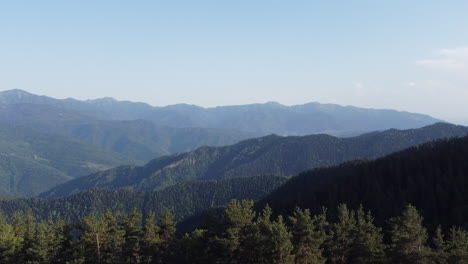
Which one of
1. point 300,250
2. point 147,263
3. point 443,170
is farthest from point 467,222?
point 147,263

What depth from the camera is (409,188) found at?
140500 mm

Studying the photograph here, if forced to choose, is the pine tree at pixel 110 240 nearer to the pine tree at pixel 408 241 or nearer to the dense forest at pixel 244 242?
the dense forest at pixel 244 242

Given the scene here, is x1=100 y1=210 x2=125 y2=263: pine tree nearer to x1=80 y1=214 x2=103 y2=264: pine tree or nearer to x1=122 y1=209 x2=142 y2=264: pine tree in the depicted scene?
x1=80 y1=214 x2=103 y2=264: pine tree

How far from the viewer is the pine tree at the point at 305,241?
48156 mm

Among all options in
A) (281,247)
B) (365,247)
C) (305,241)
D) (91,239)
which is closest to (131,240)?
(91,239)

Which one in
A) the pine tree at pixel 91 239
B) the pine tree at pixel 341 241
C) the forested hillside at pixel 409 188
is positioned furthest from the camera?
the forested hillside at pixel 409 188

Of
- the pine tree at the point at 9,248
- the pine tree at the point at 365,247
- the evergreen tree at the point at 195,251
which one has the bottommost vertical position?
the pine tree at the point at 9,248

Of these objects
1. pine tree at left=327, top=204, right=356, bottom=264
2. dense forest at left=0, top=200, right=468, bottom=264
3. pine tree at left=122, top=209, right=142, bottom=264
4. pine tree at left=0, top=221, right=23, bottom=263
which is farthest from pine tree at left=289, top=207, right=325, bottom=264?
pine tree at left=0, top=221, right=23, bottom=263

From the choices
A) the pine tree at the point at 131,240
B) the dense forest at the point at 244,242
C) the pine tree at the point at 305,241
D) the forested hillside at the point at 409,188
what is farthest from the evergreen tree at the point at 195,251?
the forested hillside at the point at 409,188

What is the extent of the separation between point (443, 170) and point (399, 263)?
114746 millimetres

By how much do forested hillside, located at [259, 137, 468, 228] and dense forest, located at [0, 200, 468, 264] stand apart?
202 feet

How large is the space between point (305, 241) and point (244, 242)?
747 centimetres

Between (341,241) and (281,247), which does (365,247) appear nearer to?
(341,241)

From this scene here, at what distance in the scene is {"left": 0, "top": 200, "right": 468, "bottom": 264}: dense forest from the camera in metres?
47.3
